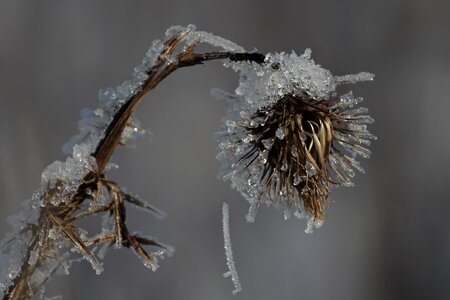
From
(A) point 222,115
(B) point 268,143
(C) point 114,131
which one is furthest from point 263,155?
(A) point 222,115

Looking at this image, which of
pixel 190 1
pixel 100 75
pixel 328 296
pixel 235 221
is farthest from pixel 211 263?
pixel 190 1

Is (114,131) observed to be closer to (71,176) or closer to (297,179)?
(71,176)

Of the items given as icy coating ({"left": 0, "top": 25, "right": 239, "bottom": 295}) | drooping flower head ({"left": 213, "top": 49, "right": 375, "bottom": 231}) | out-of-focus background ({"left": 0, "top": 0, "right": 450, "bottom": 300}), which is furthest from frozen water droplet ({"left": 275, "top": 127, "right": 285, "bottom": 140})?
out-of-focus background ({"left": 0, "top": 0, "right": 450, "bottom": 300})

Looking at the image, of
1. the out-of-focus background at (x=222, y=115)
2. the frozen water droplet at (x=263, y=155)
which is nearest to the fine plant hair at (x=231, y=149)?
the frozen water droplet at (x=263, y=155)

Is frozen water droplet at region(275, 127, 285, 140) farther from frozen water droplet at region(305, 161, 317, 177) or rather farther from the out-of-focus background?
the out-of-focus background

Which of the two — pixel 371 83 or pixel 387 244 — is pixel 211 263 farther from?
pixel 371 83

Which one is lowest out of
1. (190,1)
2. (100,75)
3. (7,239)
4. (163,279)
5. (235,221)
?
(7,239)

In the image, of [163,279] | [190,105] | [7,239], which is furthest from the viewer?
[190,105]

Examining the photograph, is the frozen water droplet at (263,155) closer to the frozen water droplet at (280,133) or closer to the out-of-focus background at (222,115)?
the frozen water droplet at (280,133)
